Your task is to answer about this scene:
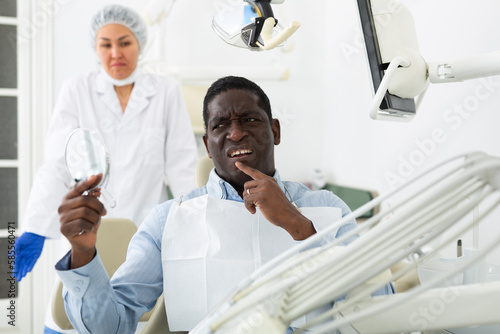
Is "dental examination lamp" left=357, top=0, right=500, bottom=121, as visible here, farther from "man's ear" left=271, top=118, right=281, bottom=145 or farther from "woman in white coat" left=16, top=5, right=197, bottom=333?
"woman in white coat" left=16, top=5, right=197, bottom=333

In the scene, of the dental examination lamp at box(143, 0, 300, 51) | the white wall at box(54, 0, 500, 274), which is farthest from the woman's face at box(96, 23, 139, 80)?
the dental examination lamp at box(143, 0, 300, 51)

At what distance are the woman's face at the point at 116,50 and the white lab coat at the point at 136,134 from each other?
0.21ft

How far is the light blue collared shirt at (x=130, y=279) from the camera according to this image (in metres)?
0.76

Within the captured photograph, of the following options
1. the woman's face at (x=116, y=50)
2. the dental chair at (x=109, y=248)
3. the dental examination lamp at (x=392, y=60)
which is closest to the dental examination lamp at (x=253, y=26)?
the dental examination lamp at (x=392, y=60)

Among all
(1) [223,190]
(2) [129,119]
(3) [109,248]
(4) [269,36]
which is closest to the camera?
(4) [269,36]

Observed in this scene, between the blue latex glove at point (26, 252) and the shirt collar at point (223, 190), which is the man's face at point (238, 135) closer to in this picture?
the shirt collar at point (223, 190)

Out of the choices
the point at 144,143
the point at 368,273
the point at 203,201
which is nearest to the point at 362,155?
the point at 144,143

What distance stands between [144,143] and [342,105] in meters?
1.29

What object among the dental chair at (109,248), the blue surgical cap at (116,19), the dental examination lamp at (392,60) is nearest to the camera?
the dental examination lamp at (392,60)

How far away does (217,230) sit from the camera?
1.00 metres

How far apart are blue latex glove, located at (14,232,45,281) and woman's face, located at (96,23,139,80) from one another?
0.73 meters

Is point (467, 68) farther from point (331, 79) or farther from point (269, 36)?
point (331, 79)

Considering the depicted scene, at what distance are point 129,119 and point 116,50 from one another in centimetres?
30

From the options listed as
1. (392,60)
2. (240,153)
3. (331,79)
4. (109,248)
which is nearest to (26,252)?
(109,248)
